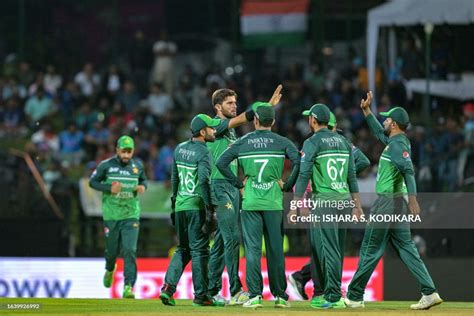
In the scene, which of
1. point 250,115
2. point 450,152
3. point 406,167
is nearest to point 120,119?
point 450,152

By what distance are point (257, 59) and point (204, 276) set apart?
1752cm

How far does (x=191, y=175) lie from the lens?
54.9 ft

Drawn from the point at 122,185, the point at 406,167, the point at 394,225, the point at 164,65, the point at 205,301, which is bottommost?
the point at 205,301

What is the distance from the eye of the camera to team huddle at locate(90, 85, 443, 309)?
16000 millimetres

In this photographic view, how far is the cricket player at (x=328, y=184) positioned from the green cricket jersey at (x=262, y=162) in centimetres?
22

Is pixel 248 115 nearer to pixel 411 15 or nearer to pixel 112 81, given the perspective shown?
pixel 411 15

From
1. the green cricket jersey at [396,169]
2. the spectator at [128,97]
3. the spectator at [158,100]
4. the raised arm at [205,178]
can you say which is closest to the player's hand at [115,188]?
the raised arm at [205,178]

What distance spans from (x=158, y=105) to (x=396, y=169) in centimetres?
1623

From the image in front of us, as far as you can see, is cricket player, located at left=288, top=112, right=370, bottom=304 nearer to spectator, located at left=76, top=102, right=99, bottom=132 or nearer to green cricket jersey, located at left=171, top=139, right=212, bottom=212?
green cricket jersey, located at left=171, top=139, right=212, bottom=212

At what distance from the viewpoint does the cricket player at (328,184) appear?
1596 cm

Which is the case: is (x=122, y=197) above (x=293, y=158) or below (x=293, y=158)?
below

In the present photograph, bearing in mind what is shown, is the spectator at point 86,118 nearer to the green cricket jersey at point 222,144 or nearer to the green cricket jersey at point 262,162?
the green cricket jersey at point 222,144

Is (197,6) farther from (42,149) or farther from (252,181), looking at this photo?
(252,181)

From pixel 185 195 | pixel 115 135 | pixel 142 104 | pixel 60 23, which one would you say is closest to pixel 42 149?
pixel 115 135
